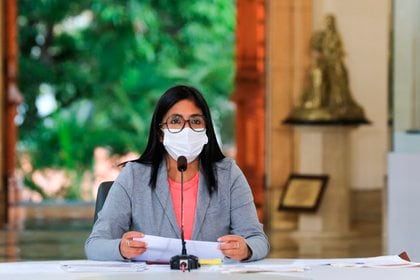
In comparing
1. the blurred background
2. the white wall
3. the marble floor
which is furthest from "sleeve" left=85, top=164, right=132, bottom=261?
the white wall

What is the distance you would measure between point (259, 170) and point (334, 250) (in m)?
3.24

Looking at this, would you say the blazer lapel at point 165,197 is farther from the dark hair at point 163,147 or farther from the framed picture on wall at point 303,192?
the framed picture on wall at point 303,192

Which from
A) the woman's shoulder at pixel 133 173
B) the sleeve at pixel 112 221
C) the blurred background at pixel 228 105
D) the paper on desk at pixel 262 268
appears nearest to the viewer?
the paper on desk at pixel 262 268

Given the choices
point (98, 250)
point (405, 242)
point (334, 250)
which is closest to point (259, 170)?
point (334, 250)

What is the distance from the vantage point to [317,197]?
46.7 ft

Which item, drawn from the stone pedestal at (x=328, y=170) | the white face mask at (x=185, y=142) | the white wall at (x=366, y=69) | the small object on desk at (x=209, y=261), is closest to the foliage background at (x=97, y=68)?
the white wall at (x=366, y=69)

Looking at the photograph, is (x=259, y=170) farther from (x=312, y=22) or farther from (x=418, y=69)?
(x=418, y=69)

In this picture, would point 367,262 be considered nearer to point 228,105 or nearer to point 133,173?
point 133,173

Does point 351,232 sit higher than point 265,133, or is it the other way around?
point 265,133

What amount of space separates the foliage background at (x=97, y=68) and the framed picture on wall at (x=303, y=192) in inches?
451

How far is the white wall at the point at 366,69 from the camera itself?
1499 cm

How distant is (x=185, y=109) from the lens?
5.53 m

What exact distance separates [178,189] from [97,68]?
20.5m

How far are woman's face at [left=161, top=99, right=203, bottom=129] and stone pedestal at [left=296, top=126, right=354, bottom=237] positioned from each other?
893cm
